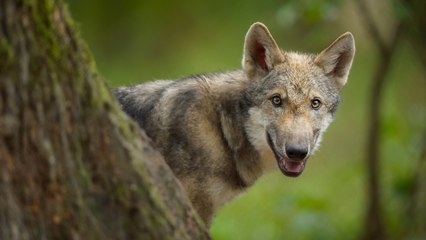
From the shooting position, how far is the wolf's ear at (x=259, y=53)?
6555 mm

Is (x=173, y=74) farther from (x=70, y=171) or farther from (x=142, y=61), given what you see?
(x=70, y=171)

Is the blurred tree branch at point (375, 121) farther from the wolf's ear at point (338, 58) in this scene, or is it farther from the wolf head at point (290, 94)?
the wolf head at point (290, 94)

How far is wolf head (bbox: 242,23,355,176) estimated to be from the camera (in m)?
6.14

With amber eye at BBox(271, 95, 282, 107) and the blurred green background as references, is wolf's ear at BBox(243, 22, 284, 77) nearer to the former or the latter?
amber eye at BBox(271, 95, 282, 107)

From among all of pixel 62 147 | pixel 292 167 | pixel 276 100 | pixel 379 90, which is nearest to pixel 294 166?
pixel 292 167

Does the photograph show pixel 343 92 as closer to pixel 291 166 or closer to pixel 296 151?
pixel 291 166

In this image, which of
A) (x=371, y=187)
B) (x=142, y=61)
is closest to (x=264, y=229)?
(x=371, y=187)

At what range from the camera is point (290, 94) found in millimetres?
6355

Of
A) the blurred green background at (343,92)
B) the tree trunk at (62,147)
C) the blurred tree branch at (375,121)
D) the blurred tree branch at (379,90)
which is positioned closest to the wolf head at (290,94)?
the tree trunk at (62,147)

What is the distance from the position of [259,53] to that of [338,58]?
557 mm

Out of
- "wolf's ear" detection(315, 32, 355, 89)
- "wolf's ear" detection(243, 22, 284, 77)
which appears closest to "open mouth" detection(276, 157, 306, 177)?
"wolf's ear" detection(243, 22, 284, 77)

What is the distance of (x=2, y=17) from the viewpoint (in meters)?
3.83

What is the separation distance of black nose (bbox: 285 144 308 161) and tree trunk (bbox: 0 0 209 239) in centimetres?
165

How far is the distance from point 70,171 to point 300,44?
1188 cm
